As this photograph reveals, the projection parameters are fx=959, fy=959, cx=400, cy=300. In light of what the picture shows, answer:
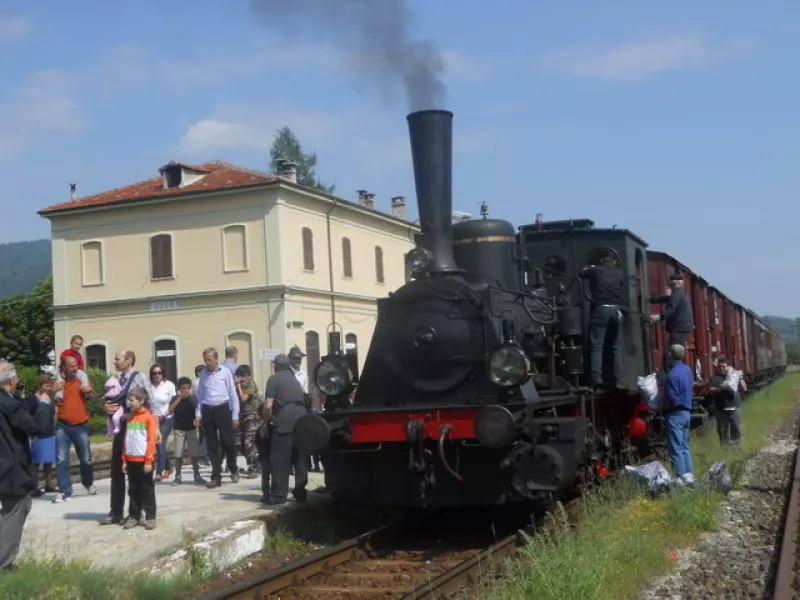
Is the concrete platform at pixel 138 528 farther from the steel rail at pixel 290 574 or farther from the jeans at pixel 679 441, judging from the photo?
the jeans at pixel 679 441

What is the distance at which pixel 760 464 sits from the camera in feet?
44.2

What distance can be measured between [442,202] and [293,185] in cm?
2493

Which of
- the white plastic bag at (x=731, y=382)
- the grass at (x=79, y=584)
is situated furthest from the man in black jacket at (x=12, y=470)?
the white plastic bag at (x=731, y=382)

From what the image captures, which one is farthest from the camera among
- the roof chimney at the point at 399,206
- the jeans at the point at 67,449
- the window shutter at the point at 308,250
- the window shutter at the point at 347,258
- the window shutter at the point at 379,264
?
the roof chimney at the point at 399,206

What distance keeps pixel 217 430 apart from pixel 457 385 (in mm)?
4302

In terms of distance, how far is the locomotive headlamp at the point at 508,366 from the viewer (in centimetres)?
798

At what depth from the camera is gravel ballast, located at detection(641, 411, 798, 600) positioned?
6.48m

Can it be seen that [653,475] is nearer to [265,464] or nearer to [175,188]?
[265,464]

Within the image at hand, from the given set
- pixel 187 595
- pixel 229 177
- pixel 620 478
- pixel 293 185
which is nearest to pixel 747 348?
pixel 293 185

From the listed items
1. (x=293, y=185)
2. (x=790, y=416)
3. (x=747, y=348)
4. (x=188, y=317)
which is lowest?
(x=790, y=416)

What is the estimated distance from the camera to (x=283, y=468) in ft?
32.0

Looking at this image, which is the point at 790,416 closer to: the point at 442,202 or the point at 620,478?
the point at 620,478

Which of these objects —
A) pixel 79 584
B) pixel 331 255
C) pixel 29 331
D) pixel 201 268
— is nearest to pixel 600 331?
pixel 79 584

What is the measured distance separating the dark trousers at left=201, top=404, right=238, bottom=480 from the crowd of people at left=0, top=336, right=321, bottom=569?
0.01 meters
